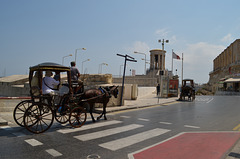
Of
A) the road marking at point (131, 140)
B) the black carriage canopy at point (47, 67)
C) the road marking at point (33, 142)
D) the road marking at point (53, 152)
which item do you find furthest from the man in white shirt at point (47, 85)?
the road marking at point (131, 140)

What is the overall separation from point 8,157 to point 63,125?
3.21 m

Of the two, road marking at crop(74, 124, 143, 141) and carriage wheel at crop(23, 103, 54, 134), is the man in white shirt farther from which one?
road marking at crop(74, 124, 143, 141)

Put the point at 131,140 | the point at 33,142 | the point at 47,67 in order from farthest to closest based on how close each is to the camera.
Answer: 1. the point at 47,67
2. the point at 131,140
3. the point at 33,142

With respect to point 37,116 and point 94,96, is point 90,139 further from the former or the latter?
point 94,96

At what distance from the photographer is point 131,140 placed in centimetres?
577

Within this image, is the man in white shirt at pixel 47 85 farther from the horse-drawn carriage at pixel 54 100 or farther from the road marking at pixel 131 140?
the road marking at pixel 131 140

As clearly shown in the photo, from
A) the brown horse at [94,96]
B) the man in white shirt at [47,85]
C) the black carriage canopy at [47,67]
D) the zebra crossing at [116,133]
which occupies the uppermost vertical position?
the black carriage canopy at [47,67]

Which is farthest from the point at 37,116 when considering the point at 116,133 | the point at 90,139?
the point at 116,133

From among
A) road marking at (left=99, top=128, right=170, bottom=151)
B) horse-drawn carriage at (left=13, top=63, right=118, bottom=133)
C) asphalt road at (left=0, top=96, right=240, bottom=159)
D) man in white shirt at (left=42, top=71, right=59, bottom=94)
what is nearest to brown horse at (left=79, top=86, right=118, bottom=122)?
horse-drawn carriage at (left=13, top=63, right=118, bottom=133)

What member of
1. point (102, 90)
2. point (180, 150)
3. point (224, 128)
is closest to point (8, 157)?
point (180, 150)

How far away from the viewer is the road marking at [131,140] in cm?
520

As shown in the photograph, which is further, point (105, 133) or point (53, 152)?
point (105, 133)

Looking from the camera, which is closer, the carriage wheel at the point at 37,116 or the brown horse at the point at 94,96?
the carriage wheel at the point at 37,116

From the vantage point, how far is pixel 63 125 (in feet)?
24.6
